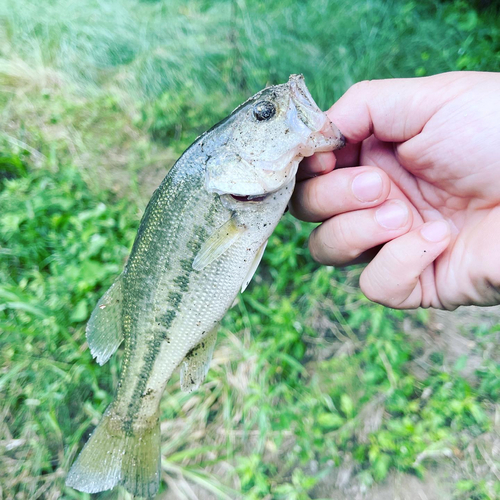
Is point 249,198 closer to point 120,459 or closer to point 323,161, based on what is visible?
point 323,161

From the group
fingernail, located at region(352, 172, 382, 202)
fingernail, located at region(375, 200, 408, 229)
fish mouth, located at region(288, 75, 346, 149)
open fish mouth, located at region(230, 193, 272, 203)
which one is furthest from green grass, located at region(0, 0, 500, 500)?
fish mouth, located at region(288, 75, 346, 149)

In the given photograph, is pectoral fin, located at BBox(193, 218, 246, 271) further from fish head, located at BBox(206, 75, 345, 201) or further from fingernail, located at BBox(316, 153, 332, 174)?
fingernail, located at BBox(316, 153, 332, 174)

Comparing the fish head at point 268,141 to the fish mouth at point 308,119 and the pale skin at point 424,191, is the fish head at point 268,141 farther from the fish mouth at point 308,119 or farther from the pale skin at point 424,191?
the pale skin at point 424,191

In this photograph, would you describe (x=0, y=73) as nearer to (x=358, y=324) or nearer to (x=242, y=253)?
(x=242, y=253)

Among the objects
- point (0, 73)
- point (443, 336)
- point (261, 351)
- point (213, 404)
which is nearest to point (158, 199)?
point (261, 351)

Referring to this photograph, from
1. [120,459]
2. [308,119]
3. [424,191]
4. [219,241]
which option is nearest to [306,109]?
[308,119]

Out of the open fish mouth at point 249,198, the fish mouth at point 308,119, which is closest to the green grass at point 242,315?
the open fish mouth at point 249,198
